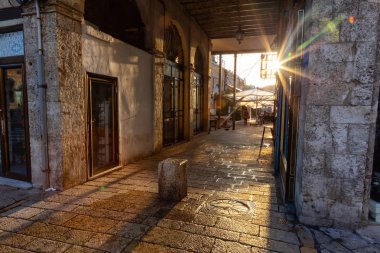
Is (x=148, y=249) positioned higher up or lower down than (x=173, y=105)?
lower down

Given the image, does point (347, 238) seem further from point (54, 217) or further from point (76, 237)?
point (54, 217)

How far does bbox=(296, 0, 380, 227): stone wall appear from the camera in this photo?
120 inches

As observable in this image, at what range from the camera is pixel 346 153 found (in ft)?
10.3

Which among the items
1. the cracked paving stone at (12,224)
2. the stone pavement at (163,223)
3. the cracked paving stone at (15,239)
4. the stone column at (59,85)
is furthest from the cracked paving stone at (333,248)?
the stone column at (59,85)

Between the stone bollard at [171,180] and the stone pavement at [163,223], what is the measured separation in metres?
0.17

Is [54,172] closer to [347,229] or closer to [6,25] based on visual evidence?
[6,25]

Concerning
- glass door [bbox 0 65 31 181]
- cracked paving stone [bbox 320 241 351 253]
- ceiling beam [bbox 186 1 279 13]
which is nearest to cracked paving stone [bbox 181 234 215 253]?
cracked paving stone [bbox 320 241 351 253]

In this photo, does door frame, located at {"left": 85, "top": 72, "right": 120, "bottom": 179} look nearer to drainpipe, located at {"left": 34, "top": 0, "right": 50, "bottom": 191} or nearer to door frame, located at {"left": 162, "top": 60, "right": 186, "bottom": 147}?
drainpipe, located at {"left": 34, "top": 0, "right": 50, "bottom": 191}

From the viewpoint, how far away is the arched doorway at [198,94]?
43.8 feet

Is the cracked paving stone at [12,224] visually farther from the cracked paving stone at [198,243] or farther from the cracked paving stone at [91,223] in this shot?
the cracked paving stone at [198,243]

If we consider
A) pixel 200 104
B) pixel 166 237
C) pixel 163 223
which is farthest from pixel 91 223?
pixel 200 104

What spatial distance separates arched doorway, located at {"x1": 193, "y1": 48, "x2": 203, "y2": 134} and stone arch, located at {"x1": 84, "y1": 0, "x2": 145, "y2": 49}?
19.8ft

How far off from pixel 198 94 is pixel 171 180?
32.9 feet

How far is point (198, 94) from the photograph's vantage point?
1366 cm
